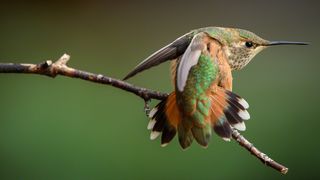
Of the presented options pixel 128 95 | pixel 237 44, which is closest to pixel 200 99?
pixel 237 44

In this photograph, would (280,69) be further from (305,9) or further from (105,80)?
(105,80)

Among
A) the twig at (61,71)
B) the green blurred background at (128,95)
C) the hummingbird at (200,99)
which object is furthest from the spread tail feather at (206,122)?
the green blurred background at (128,95)

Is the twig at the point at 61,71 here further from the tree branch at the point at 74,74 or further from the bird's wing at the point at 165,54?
the bird's wing at the point at 165,54

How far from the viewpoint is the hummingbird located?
6.60 ft

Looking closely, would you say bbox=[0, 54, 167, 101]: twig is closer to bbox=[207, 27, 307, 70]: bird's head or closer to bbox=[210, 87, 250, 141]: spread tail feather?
bbox=[210, 87, 250, 141]: spread tail feather

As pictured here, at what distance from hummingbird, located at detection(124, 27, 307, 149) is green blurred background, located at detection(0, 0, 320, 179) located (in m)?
1.54

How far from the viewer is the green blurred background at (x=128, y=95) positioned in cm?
376

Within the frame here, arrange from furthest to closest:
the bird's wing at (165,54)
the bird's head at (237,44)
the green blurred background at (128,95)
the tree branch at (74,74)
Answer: the green blurred background at (128,95) < the bird's head at (237,44) < the bird's wing at (165,54) < the tree branch at (74,74)

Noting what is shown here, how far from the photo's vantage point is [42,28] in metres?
4.57

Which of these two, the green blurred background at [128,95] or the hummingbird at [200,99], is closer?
the hummingbird at [200,99]

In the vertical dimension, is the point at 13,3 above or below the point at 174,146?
above

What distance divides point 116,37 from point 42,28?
580mm

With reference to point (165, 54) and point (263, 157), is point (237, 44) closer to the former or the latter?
point (165, 54)

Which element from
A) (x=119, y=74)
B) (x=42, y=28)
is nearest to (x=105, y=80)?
(x=119, y=74)
